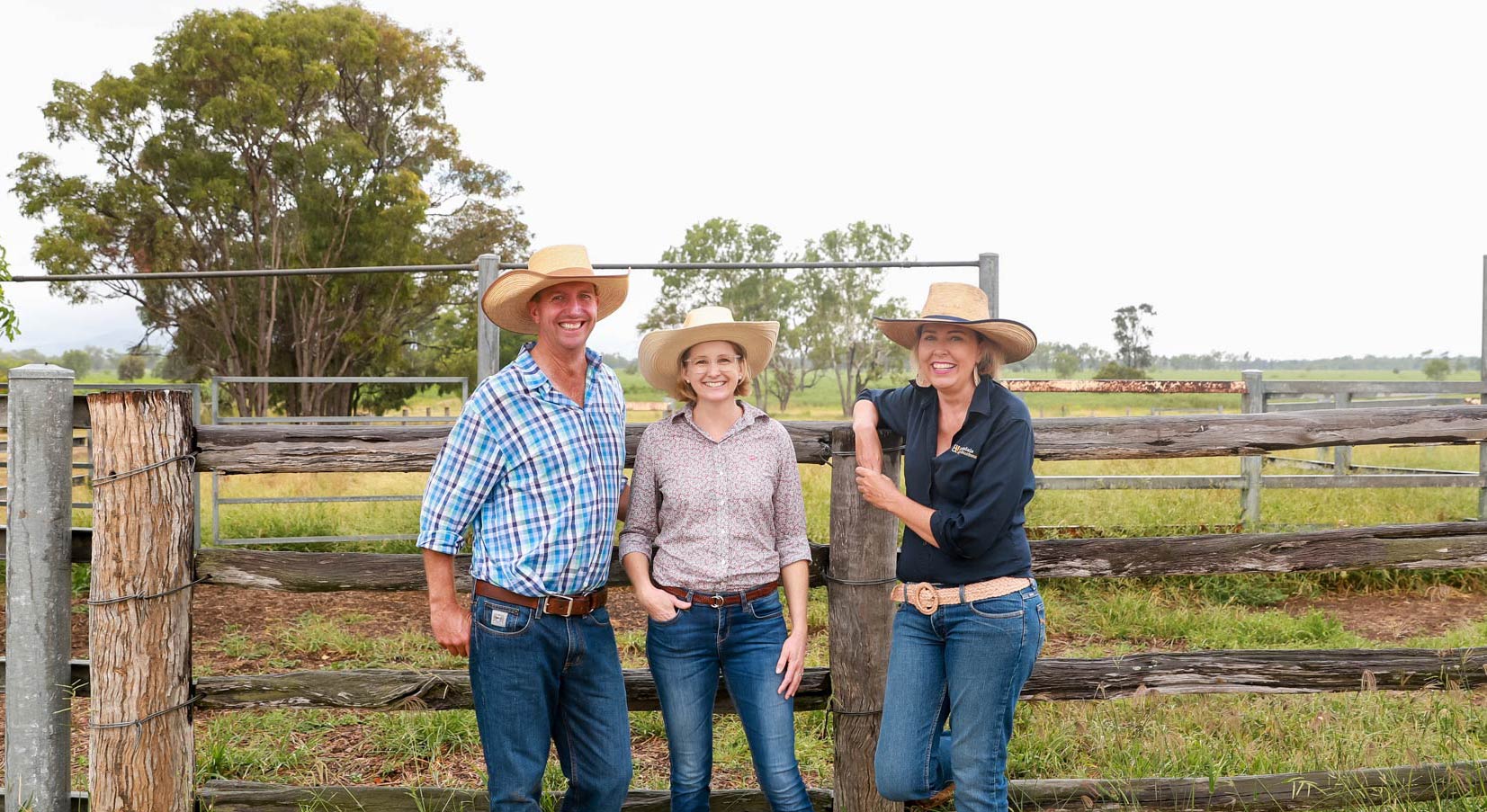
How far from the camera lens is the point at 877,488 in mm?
3211

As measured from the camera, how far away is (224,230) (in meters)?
25.1

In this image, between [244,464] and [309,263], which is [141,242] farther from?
[244,464]

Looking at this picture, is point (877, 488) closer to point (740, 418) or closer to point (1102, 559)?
point (740, 418)

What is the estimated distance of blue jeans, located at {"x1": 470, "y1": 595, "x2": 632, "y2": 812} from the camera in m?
2.93

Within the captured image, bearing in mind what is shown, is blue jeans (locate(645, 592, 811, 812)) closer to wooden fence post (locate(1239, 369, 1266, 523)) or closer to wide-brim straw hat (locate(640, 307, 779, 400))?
wide-brim straw hat (locate(640, 307, 779, 400))

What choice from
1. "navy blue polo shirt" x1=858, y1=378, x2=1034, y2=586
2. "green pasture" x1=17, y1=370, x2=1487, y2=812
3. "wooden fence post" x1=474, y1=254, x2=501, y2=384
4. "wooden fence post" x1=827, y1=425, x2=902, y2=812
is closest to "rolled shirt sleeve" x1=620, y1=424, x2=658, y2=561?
"wooden fence post" x1=827, y1=425, x2=902, y2=812

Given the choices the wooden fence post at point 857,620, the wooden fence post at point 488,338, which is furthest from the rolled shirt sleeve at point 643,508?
the wooden fence post at point 488,338

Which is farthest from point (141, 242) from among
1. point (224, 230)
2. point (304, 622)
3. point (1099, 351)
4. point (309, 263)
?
point (1099, 351)

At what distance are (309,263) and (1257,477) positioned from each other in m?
21.5

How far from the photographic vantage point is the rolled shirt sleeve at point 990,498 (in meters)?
2.88

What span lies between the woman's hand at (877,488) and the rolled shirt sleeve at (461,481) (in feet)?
3.52

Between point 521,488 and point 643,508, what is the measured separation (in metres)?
0.37

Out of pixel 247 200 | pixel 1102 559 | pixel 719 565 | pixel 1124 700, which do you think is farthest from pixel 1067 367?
pixel 719 565

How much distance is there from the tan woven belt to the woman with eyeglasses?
1.04 ft
